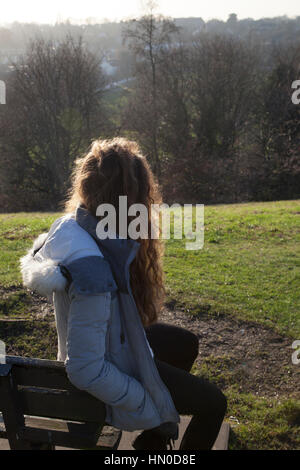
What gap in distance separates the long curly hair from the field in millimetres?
1308

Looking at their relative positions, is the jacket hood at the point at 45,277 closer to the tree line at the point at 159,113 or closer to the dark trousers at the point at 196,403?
the dark trousers at the point at 196,403

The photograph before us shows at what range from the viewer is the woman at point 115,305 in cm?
177

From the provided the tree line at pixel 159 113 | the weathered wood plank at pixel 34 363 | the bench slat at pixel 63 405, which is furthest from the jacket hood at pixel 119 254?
the tree line at pixel 159 113

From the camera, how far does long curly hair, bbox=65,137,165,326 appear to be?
2.02 meters

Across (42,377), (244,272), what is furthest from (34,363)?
(244,272)

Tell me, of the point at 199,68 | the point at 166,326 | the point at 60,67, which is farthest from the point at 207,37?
the point at 166,326

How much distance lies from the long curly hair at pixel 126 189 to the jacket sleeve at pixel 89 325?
33 cm

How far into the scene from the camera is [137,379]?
199 cm

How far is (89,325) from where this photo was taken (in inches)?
69.4

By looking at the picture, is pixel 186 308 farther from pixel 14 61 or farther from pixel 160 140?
pixel 14 61

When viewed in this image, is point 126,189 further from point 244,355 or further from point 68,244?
point 244,355

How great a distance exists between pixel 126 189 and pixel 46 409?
1075 mm

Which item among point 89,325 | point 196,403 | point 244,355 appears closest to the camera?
point 89,325

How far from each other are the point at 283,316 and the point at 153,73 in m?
18.3
